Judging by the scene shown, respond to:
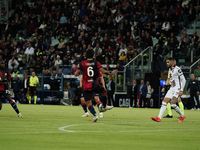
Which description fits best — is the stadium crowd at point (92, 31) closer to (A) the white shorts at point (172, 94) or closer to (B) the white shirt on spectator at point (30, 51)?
(B) the white shirt on spectator at point (30, 51)

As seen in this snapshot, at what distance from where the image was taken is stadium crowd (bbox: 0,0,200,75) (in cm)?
2781

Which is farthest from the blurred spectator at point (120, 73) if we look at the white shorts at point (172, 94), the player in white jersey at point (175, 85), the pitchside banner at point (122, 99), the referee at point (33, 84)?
the white shorts at point (172, 94)

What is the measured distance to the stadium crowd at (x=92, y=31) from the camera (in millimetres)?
27812

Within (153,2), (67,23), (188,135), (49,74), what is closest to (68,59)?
(49,74)

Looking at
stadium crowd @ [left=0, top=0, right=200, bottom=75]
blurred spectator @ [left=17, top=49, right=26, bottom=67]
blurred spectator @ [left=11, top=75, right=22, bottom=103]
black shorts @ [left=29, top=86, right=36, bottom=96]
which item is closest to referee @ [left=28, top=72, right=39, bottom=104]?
black shorts @ [left=29, top=86, right=36, bottom=96]

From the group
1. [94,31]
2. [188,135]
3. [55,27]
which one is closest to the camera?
[188,135]

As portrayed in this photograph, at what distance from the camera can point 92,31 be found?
31812mm

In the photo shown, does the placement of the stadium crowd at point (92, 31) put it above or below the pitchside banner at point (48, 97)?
above

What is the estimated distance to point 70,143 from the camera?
7949 mm

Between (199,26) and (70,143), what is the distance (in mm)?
22073

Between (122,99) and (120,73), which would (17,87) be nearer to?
(122,99)

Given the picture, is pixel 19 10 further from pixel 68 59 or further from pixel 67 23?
pixel 68 59

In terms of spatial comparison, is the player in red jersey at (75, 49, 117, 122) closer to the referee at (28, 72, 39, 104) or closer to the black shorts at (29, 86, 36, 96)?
the referee at (28, 72, 39, 104)

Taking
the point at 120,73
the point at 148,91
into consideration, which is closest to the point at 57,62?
the point at 120,73
